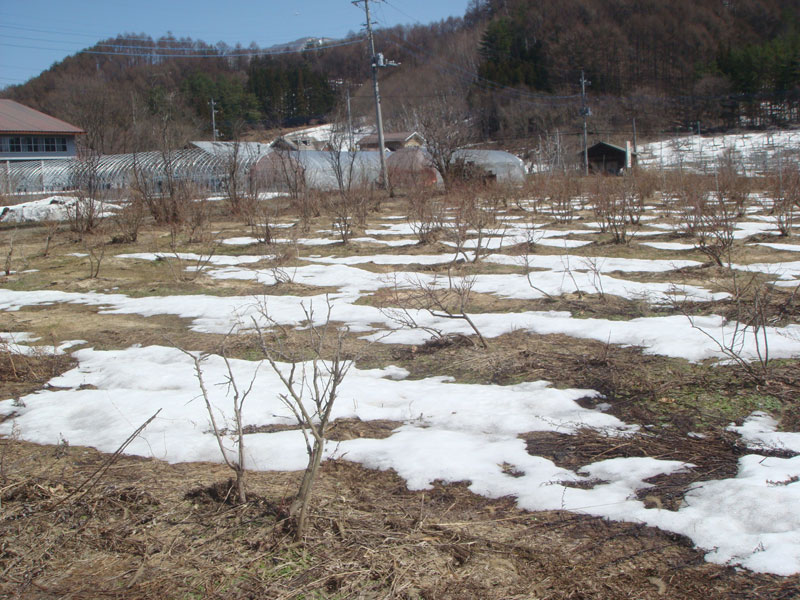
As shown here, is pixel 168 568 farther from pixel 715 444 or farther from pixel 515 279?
pixel 515 279

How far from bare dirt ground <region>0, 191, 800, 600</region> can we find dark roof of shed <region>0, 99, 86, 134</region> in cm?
4706

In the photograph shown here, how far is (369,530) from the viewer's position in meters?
2.63

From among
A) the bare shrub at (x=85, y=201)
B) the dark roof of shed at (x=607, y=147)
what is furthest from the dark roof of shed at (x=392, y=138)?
the bare shrub at (x=85, y=201)

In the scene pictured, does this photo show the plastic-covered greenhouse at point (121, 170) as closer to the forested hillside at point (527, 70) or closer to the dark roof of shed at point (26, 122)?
the forested hillside at point (527, 70)

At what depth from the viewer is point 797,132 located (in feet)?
169

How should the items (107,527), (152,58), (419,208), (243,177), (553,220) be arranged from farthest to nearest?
(152,58) < (243,177) < (553,220) < (419,208) < (107,527)

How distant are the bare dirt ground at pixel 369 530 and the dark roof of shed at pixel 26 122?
4706 cm

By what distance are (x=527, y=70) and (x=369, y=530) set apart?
73.7 meters

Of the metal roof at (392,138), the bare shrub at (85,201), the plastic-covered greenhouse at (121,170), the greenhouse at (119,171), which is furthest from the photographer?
the metal roof at (392,138)

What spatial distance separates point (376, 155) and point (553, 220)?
19314 mm

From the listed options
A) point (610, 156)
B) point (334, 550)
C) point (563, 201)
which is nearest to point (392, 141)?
point (610, 156)

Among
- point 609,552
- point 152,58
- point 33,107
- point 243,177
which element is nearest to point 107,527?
point 609,552

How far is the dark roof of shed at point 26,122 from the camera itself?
44000 millimetres

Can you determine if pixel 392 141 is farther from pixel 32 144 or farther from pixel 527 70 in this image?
pixel 32 144
